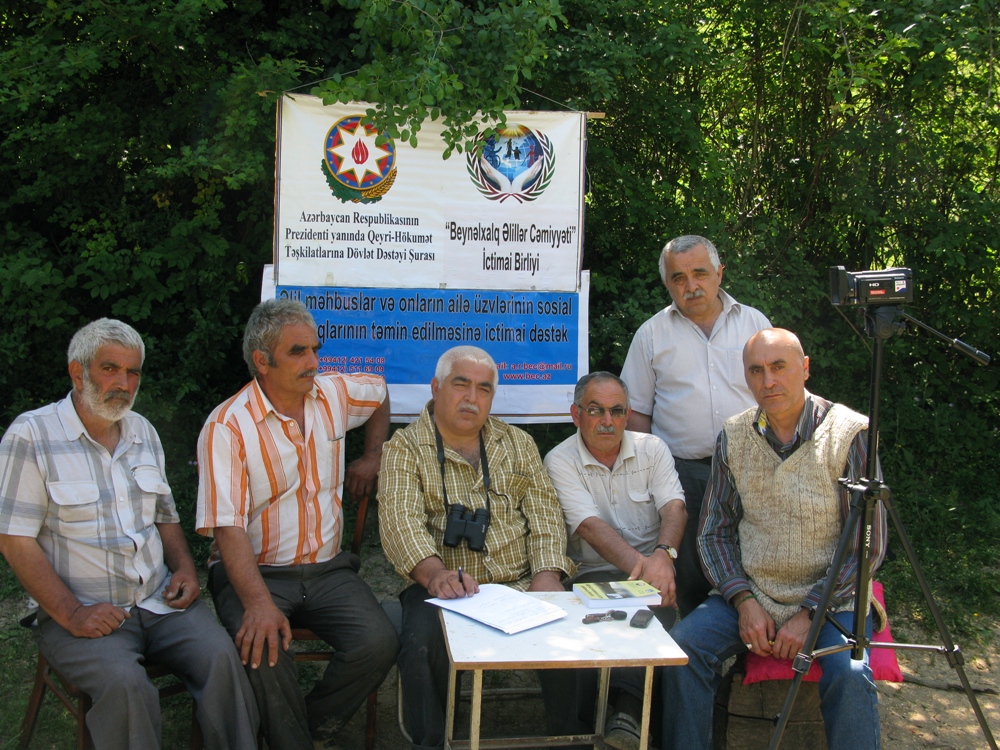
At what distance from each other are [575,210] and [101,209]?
285 cm

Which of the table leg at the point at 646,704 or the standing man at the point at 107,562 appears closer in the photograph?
the table leg at the point at 646,704

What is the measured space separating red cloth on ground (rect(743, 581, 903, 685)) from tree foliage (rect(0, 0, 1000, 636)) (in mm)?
2021

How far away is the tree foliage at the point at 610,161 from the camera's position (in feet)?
14.9

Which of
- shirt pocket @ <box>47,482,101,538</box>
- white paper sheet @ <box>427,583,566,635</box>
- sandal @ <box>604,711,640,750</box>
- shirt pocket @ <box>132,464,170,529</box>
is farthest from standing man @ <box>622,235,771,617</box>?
shirt pocket @ <box>47,482,101,538</box>

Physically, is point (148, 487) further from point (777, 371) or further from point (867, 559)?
point (867, 559)

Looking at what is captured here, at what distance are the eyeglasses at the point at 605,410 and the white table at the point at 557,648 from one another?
0.96m

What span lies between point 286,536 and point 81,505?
2.42 ft

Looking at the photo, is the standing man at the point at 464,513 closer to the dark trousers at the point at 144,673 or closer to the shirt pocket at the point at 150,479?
the dark trousers at the point at 144,673

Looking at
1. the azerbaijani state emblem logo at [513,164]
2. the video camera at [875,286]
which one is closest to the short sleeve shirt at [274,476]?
the azerbaijani state emblem logo at [513,164]

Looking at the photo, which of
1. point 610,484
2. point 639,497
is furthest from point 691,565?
point 610,484

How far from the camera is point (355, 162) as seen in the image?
4.37m

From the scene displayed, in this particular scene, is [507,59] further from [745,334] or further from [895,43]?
[895,43]

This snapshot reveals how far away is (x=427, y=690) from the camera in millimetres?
3010

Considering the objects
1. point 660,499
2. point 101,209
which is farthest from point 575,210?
point 101,209
